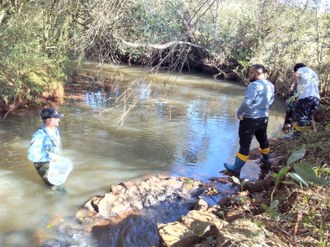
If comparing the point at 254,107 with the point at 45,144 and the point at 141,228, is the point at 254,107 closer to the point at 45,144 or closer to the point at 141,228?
the point at 141,228

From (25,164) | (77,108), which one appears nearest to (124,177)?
(25,164)

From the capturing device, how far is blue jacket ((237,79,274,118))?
5.98 metres

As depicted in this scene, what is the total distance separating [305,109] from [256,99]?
1966 millimetres

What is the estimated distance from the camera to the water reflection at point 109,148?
5426mm

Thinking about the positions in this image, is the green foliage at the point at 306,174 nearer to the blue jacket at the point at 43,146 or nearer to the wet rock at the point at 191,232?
the wet rock at the point at 191,232

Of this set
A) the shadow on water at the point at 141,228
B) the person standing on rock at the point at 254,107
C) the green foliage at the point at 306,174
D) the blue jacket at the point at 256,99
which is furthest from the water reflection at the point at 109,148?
the green foliage at the point at 306,174

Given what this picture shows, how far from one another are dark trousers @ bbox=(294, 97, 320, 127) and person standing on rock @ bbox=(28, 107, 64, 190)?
15.3 ft

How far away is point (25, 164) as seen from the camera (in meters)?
6.74

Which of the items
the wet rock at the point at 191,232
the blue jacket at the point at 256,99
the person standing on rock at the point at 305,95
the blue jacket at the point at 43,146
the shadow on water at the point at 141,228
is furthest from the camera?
the person standing on rock at the point at 305,95

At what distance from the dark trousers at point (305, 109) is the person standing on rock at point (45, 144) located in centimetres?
466

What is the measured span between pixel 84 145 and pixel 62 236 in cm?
343

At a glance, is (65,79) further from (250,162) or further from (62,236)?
(62,236)

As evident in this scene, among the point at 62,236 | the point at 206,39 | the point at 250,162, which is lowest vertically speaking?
the point at 62,236

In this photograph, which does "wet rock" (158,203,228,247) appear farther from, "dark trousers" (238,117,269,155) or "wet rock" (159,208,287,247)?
"dark trousers" (238,117,269,155)
